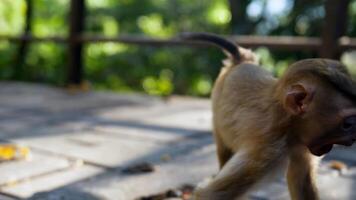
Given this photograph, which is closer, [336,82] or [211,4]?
[336,82]

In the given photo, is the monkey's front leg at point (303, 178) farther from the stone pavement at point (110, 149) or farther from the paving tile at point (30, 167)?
the paving tile at point (30, 167)

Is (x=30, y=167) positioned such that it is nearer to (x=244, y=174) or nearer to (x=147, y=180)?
(x=147, y=180)

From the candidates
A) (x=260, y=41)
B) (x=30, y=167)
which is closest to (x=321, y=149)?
(x=30, y=167)

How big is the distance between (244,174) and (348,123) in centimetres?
49

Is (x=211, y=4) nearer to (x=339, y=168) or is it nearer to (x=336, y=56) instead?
(x=336, y=56)

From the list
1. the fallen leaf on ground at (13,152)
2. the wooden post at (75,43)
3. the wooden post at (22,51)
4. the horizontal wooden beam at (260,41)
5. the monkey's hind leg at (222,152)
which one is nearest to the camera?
the monkey's hind leg at (222,152)

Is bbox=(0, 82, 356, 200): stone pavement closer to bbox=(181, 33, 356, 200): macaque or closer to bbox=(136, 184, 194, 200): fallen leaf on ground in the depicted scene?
bbox=(136, 184, 194, 200): fallen leaf on ground

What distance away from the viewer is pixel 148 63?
31.7ft

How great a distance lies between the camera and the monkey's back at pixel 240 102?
2.55 metres

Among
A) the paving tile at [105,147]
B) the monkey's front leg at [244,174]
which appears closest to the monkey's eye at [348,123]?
the monkey's front leg at [244,174]

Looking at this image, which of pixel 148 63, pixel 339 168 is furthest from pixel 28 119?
pixel 148 63

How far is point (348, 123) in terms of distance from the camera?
→ 82.8 inches

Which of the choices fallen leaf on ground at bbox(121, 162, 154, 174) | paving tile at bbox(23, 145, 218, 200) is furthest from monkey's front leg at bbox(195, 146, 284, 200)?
fallen leaf on ground at bbox(121, 162, 154, 174)

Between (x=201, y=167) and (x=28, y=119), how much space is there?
2.02 meters
